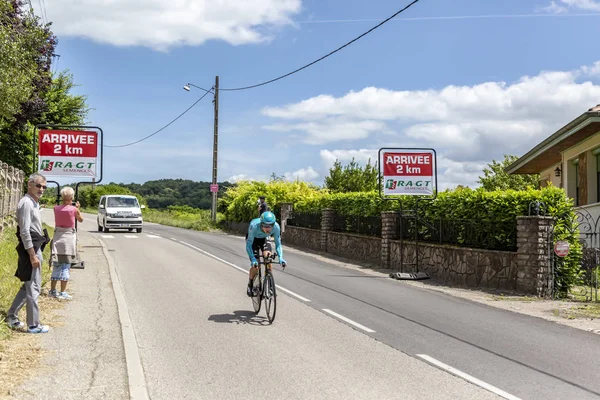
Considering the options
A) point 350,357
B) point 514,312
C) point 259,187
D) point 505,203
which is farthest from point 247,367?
point 259,187

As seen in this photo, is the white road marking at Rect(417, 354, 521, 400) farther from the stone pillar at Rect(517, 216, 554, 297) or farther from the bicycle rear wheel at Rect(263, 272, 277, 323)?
the stone pillar at Rect(517, 216, 554, 297)

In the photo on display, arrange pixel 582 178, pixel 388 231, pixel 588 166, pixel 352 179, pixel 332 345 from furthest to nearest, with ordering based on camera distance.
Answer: pixel 352 179 < pixel 582 178 < pixel 588 166 < pixel 388 231 < pixel 332 345

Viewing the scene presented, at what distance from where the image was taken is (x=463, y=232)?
55.3 ft

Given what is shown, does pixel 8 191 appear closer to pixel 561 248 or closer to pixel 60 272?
pixel 60 272

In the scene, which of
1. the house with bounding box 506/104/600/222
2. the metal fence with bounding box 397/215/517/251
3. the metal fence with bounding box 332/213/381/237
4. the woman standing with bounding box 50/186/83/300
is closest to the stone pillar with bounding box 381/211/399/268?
the metal fence with bounding box 397/215/517/251

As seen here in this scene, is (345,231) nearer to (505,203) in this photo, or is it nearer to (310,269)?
(310,269)

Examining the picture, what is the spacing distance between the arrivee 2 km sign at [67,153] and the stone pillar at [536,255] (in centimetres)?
1007

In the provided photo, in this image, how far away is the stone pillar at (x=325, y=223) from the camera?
2627 cm

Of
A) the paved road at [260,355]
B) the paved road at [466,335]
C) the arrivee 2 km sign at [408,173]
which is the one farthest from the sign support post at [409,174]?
the paved road at [260,355]

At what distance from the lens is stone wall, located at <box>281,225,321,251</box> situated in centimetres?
2755

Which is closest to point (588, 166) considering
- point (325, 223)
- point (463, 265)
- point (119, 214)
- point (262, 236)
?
point (463, 265)

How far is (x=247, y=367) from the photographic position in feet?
22.3

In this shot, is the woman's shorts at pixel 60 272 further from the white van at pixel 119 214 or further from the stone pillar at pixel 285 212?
the white van at pixel 119 214

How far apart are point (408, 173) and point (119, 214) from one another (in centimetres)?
1840
